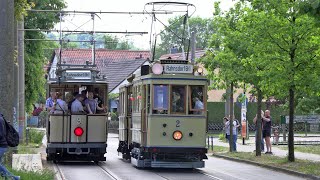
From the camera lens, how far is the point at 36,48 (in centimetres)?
4084

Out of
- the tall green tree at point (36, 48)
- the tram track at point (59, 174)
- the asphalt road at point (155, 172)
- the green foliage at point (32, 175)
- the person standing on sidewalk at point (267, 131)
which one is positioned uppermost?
the tall green tree at point (36, 48)

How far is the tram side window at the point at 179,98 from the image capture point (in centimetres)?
2169

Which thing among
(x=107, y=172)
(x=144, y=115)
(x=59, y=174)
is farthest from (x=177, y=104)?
(x=59, y=174)

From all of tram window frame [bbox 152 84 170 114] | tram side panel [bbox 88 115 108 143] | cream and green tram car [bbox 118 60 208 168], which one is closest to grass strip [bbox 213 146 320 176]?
cream and green tram car [bbox 118 60 208 168]

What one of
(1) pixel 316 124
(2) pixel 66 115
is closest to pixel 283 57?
(2) pixel 66 115

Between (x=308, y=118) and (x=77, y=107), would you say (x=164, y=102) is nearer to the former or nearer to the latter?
(x=77, y=107)

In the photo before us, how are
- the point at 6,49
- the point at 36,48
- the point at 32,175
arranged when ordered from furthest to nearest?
the point at 36,48 → the point at 6,49 → the point at 32,175

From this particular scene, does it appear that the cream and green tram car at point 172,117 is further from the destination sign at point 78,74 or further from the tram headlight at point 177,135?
the destination sign at point 78,74

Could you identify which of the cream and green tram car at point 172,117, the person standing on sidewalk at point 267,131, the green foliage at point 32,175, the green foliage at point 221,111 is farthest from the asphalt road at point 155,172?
the green foliage at point 221,111

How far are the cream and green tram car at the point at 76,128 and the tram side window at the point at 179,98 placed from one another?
134 inches

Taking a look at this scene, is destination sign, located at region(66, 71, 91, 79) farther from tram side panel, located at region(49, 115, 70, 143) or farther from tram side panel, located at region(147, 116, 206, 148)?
tram side panel, located at region(147, 116, 206, 148)

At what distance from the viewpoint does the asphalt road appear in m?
20.2

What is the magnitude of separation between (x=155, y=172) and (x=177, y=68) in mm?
3151

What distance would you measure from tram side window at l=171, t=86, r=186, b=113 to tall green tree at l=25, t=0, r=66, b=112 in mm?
18339
